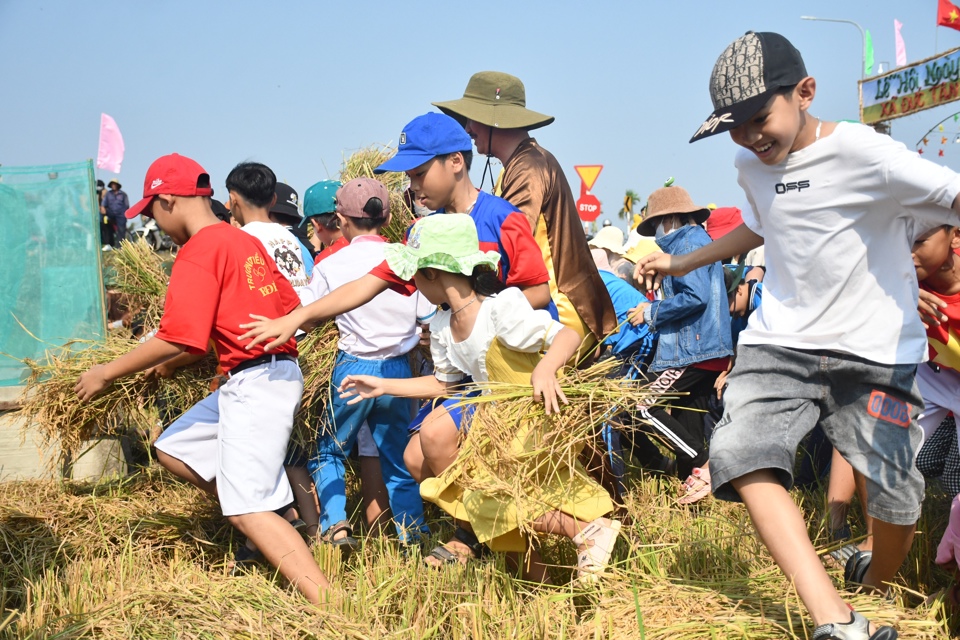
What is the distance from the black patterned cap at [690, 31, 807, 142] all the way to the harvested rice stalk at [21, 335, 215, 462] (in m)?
2.85

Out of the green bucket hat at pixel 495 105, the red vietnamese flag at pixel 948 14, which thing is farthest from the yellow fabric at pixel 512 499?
the red vietnamese flag at pixel 948 14

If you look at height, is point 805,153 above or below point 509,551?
above

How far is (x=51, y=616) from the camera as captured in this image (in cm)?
338

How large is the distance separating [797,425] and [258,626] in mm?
1878

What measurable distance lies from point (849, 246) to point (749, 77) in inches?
24.0

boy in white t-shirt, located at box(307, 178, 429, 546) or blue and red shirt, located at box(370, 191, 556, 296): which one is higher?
blue and red shirt, located at box(370, 191, 556, 296)

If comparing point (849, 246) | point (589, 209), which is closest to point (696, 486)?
point (849, 246)

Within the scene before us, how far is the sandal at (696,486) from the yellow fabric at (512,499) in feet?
4.93

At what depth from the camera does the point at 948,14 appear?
15.0 meters

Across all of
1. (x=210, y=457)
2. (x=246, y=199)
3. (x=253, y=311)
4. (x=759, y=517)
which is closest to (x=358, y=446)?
(x=210, y=457)

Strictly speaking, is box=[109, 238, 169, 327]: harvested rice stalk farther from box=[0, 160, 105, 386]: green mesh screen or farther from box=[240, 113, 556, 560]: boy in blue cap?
box=[240, 113, 556, 560]: boy in blue cap

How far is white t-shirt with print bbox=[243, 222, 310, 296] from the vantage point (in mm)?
4805

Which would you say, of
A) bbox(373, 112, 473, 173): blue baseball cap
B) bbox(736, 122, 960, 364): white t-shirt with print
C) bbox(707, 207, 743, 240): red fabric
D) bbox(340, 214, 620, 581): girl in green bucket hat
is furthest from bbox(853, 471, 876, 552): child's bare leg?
bbox(707, 207, 743, 240): red fabric

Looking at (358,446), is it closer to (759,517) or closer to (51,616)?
(51,616)
